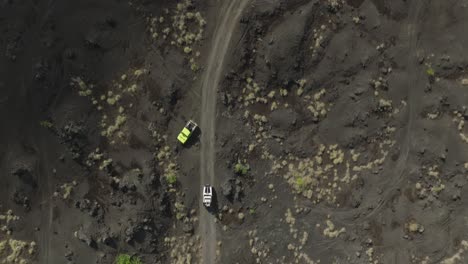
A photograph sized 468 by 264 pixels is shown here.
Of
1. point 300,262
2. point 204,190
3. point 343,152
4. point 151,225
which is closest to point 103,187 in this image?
point 151,225

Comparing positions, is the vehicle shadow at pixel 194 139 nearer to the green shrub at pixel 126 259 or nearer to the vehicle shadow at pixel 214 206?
the vehicle shadow at pixel 214 206

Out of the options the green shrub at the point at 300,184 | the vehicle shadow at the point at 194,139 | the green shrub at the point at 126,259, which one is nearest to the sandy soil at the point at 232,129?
the vehicle shadow at the point at 194,139

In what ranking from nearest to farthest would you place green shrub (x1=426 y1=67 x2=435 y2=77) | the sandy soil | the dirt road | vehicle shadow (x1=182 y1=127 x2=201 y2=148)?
green shrub (x1=426 y1=67 x2=435 y2=77)
the sandy soil
the dirt road
vehicle shadow (x1=182 y1=127 x2=201 y2=148)

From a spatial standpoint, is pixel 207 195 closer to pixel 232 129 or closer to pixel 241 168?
pixel 241 168

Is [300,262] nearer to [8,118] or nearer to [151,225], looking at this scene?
[151,225]

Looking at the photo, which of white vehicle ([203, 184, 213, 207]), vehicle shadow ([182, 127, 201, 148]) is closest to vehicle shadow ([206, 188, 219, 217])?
white vehicle ([203, 184, 213, 207])

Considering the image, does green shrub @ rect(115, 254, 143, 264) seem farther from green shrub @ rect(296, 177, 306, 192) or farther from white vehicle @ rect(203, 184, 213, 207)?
green shrub @ rect(296, 177, 306, 192)
